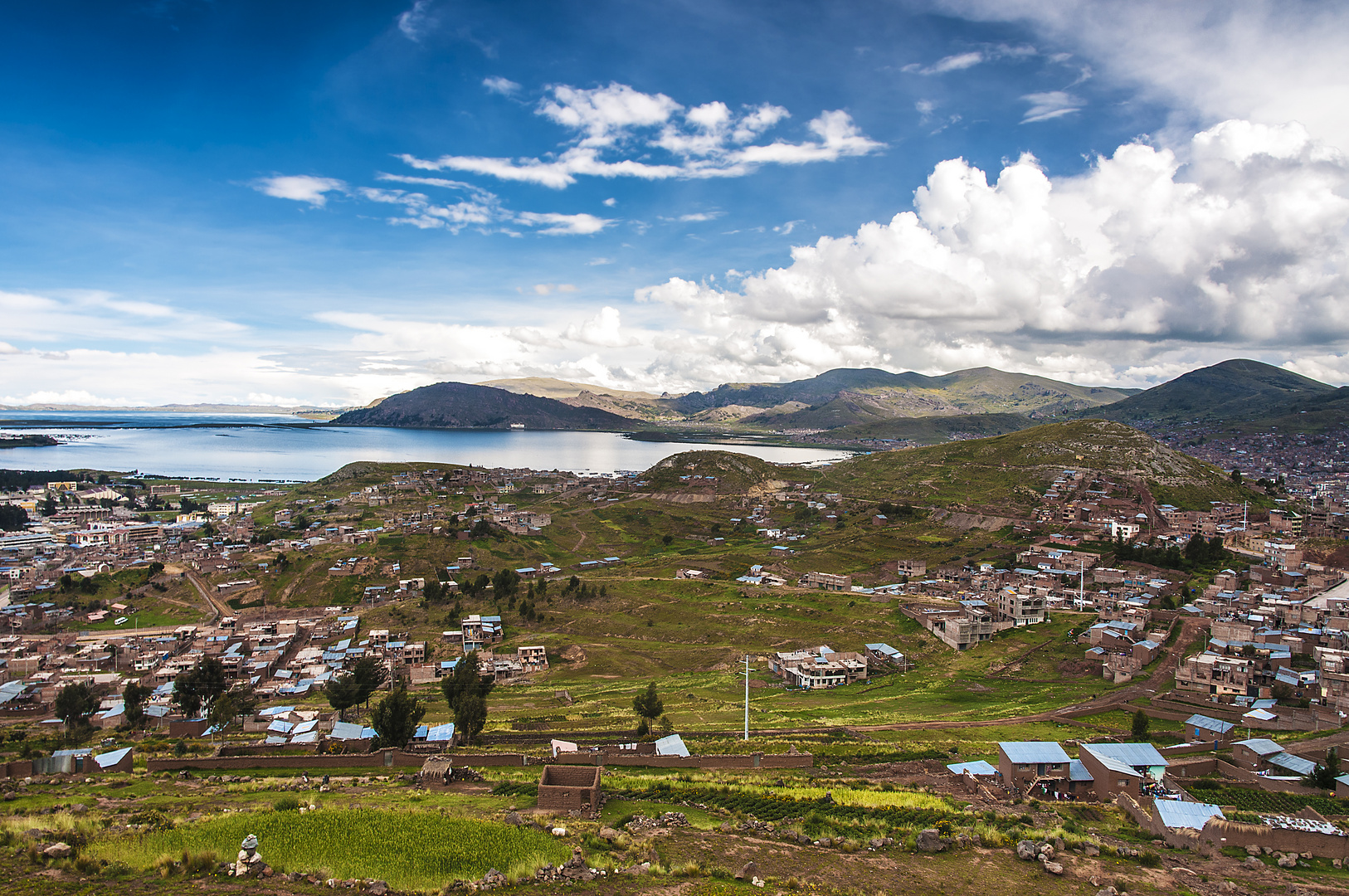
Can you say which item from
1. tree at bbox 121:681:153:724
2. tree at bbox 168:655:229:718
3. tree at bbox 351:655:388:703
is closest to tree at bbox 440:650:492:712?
tree at bbox 351:655:388:703

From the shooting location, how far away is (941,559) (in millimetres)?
70688

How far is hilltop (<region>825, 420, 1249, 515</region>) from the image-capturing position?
3656 inches

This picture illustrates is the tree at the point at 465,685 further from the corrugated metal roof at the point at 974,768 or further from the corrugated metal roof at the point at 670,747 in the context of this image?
the corrugated metal roof at the point at 974,768

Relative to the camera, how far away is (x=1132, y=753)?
2369cm

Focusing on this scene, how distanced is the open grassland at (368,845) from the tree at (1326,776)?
25.3m

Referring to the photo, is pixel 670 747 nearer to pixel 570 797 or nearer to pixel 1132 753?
pixel 570 797

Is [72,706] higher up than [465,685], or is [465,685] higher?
[465,685]

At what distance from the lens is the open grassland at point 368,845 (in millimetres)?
15445

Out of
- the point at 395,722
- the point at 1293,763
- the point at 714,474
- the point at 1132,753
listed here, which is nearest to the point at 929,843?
the point at 1132,753

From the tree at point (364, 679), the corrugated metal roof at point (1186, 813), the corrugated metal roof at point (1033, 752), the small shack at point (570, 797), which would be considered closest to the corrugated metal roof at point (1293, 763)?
the corrugated metal roof at point (1186, 813)

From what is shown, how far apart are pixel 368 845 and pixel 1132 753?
24.6 meters

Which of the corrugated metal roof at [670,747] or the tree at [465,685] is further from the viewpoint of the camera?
the tree at [465,685]

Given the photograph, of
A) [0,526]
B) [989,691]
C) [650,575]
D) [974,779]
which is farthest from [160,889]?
[0,526]

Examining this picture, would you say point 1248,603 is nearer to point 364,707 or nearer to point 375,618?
point 364,707
